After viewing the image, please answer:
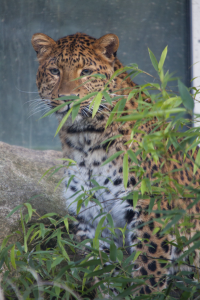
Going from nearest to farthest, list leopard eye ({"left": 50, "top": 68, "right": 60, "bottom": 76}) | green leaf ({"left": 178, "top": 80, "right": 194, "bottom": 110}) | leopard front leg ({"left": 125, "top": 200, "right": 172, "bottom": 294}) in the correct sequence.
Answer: green leaf ({"left": 178, "top": 80, "right": 194, "bottom": 110})
leopard front leg ({"left": 125, "top": 200, "right": 172, "bottom": 294})
leopard eye ({"left": 50, "top": 68, "right": 60, "bottom": 76})

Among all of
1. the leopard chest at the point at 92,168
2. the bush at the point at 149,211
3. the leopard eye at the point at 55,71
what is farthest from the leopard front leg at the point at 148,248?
the leopard eye at the point at 55,71

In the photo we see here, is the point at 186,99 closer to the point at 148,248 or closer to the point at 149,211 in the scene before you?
the point at 149,211

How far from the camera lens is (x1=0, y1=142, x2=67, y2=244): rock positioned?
3.01 metres

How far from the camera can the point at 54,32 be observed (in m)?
3.82

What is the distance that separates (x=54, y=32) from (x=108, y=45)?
134 cm

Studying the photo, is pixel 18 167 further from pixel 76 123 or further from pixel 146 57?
pixel 146 57

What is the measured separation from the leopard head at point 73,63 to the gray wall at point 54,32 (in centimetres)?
103

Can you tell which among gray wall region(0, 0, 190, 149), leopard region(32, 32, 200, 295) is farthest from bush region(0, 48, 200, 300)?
gray wall region(0, 0, 190, 149)

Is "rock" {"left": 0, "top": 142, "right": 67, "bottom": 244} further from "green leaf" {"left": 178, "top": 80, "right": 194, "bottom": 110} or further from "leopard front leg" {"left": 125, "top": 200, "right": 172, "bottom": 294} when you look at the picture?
"green leaf" {"left": 178, "top": 80, "right": 194, "bottom": 110}

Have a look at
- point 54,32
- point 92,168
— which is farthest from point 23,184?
point 54,32

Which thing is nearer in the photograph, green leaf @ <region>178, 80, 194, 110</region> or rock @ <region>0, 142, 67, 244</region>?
green leaf @ <region>178, 80, 194, 110</region>

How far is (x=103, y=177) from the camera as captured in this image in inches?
101

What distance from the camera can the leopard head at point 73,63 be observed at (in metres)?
2.55

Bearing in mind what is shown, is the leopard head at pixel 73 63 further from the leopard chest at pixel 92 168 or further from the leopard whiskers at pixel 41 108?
the leopard chest at pixel 92 168
